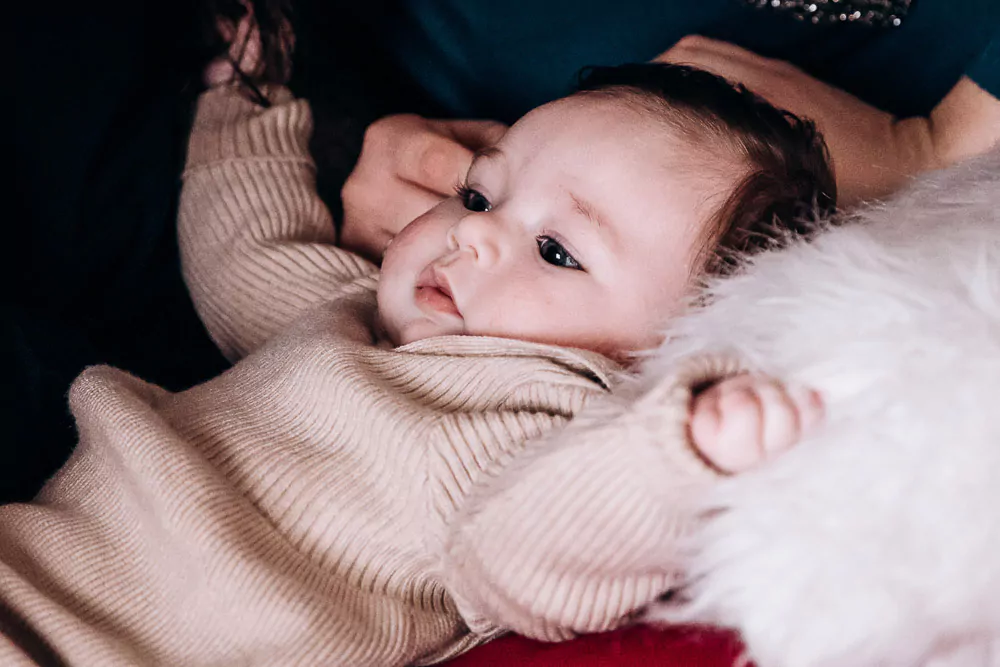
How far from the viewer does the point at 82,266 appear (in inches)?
40.1

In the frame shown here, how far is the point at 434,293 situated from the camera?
85cm

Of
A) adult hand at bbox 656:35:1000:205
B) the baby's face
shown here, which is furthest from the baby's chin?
adult hand at bbox 656:35:1000:205

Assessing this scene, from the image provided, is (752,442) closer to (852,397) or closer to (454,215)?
(852,397)

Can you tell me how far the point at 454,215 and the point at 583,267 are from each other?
172mm

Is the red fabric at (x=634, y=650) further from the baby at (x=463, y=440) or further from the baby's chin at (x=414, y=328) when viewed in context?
the baby's chin at (x=414, y=328)

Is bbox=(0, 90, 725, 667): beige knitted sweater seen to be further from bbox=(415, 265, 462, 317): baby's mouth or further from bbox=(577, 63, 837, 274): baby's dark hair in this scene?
bbox=(577, 63, 837, 274): baby's dark hair

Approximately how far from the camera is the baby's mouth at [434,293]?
833mm

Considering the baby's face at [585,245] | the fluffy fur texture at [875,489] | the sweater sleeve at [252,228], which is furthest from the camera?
the sweater sleeve at [252,228]

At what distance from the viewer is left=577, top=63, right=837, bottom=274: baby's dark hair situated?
2.60 feet

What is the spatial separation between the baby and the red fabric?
2 centimetres

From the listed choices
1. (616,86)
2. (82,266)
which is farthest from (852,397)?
(82,266)

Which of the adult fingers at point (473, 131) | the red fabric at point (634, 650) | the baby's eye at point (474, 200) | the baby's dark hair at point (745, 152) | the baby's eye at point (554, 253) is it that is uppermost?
the baby's dark hair at point (745, 152)

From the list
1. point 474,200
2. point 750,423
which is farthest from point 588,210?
point 750,423

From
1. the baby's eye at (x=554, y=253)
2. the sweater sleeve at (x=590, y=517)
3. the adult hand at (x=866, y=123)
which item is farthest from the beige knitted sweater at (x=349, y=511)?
the adult hand at (x=866, y=123)
